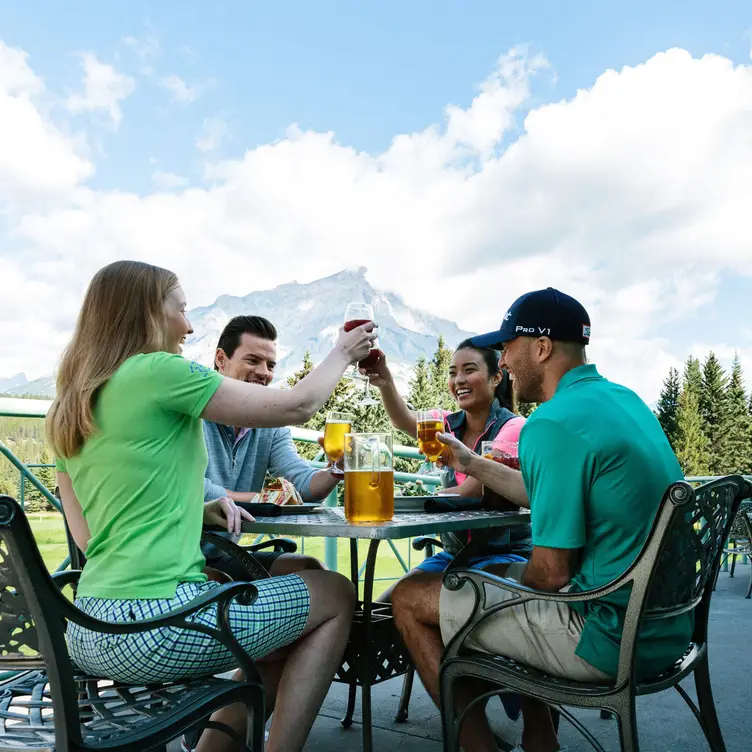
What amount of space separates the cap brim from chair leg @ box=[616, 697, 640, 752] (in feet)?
3.18

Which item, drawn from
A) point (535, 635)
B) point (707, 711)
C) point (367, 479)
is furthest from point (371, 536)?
point (707, 711)

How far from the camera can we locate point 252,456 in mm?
3018

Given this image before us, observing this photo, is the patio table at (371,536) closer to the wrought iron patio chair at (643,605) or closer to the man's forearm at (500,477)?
the man's forearm at (500,477)

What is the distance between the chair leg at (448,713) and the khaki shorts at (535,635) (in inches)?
4.0

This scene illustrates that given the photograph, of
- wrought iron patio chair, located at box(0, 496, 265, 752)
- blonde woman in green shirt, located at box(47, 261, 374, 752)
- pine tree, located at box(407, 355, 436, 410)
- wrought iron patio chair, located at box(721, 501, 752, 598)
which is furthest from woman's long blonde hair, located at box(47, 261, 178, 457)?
pine tree, located at box(407, 355, 436, 410)

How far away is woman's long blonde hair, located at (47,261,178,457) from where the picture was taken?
5.54 feet

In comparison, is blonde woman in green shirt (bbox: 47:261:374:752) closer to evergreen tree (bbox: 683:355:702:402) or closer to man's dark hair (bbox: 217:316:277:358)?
man's dark hair (bbox: 217:316:277:358)

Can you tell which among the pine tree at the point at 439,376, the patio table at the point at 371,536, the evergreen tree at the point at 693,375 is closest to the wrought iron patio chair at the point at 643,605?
→ the patio table at the point at 371,536

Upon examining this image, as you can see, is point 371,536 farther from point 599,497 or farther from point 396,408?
point 396,408

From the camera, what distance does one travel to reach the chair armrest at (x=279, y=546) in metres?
2.75

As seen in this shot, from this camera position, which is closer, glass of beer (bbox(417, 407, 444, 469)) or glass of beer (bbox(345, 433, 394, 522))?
glass of beer (bbox(345, 433, 394, 522))

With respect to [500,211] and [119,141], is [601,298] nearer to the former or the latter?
[500,211]

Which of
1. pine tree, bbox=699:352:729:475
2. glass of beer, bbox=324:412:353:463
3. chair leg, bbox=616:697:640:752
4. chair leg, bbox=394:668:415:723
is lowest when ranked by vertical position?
chair leg, bbox=394:668:415:723

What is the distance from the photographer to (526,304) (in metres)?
2.10
